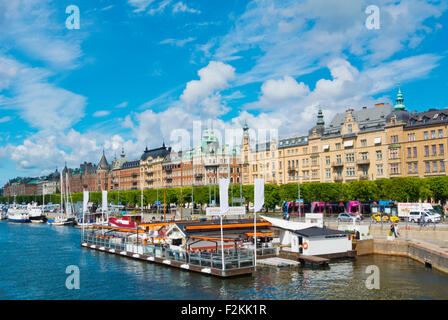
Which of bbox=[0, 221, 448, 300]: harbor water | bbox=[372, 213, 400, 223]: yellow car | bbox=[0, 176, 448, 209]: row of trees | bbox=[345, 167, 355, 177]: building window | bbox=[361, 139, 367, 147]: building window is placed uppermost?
bbox=[361, 139, 367, 147]: building window

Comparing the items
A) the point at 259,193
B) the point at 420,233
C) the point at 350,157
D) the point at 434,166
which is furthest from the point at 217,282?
the point at 350,157

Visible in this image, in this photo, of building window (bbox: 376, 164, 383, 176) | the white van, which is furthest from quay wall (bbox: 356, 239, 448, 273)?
building window (bbox: 376, 164, 383, 176)

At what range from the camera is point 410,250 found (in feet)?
145

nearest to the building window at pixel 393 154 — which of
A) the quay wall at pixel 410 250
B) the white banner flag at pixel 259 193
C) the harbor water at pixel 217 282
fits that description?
the quay wall at pixel 410 250

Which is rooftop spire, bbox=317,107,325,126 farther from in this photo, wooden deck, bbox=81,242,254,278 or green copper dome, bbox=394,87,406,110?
wooden deck, bbox=81,242,254,278

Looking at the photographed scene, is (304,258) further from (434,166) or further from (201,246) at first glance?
(434,166)

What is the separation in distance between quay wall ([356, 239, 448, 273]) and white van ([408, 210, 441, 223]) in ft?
42.2

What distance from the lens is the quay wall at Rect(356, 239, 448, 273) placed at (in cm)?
3647

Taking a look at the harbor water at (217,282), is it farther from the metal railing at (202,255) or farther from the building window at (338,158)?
the building window at (338,158)

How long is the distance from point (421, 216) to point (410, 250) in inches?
614

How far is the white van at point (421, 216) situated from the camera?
58.4 meters

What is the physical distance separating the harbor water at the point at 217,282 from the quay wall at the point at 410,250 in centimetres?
78

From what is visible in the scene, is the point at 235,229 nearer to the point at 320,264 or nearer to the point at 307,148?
the point at 320,264
